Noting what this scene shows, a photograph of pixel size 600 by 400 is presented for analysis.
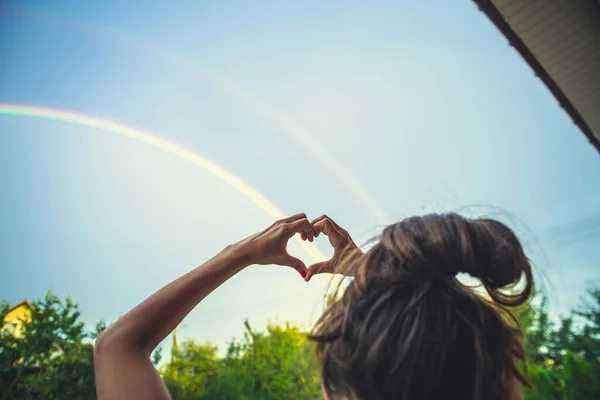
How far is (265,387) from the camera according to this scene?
2620cm

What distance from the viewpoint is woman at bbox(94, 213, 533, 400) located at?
2.43ft

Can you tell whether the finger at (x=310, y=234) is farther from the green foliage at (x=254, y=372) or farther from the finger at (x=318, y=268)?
the green foliage at (x=254, y=372)

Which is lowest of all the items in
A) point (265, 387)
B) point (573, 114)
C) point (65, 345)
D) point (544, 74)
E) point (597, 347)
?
point (597, 347)

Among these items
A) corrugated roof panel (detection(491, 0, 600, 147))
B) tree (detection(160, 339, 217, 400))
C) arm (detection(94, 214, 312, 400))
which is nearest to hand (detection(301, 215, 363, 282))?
arm (detection(94, 214, 312, 400))

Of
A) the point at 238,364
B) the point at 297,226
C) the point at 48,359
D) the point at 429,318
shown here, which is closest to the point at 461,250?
the point at 429,318

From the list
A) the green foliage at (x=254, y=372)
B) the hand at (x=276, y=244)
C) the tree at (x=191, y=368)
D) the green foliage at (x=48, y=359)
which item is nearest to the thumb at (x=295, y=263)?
the hand at (x=276, y=244)

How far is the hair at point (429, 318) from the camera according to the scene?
2.44ft

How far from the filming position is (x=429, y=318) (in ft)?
2.54

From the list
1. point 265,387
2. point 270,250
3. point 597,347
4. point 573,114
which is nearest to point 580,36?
point 573,114

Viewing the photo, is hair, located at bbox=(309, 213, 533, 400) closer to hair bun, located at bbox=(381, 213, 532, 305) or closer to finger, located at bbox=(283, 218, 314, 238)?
hair bun, located at bbox=(381, 213, 532, 305)

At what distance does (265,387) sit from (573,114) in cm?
2620

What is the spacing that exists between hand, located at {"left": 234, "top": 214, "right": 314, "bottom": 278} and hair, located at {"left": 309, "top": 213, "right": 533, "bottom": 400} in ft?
0.96

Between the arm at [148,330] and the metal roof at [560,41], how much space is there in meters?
4.03

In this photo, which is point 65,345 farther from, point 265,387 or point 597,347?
point 597,347
